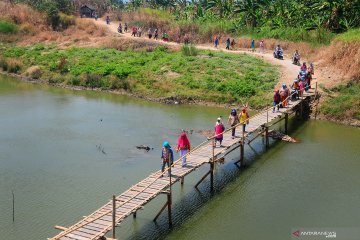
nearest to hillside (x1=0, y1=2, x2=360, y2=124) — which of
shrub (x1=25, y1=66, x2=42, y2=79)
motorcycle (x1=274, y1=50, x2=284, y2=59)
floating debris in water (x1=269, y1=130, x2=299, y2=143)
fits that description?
shrub (x1=25, y1=66, x2=42, y2=79)

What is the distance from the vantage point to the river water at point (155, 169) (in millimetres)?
20859

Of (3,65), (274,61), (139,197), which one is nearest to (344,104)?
(274,61)

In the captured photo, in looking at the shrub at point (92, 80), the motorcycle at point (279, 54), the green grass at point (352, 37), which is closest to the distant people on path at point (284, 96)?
the green grass at point (352, 37)

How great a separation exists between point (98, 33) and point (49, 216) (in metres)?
44.9

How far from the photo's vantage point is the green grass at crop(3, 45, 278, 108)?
1678 inches

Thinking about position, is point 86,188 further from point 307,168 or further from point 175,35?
point 175,35

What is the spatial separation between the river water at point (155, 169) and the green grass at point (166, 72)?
3740 mm

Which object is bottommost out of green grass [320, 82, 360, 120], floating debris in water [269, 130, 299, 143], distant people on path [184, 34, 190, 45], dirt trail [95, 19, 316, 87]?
floating debris in water [269, 130, 299, 143]

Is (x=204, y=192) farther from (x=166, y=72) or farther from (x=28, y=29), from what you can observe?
(x=28, y=29)

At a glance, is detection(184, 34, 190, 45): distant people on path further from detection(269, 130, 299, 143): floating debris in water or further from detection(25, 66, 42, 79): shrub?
detection(269, 130, 299, 143): floating debris in water

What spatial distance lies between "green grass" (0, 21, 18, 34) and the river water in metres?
28.3

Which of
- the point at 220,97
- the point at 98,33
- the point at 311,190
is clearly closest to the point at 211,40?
the point at 98,33

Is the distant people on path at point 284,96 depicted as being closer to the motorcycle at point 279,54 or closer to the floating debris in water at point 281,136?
the floating debris in water at point 281,136

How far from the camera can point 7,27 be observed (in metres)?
65.2
